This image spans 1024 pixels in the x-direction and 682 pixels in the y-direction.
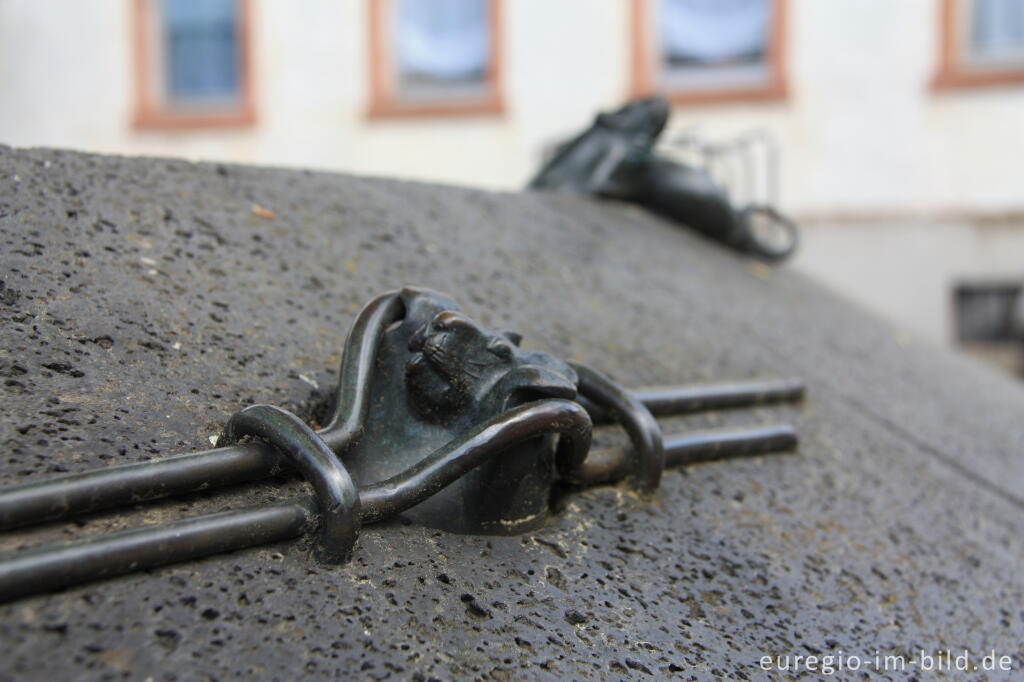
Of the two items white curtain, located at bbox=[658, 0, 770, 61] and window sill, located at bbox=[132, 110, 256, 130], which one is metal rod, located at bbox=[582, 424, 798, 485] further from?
window sill, located at bbox=[132, 110, 256, 130]

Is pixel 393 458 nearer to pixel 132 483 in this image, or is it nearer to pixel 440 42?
pixel 132 483

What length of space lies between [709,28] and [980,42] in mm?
1851

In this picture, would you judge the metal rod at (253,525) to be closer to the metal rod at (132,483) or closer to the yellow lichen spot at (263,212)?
the metal rod at (132,483)

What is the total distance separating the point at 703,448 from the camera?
1.35 metres

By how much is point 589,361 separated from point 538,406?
500 millimetres

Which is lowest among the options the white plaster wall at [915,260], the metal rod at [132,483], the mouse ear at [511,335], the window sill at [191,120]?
the white plaster wall at [915,260]

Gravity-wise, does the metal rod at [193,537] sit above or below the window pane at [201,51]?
below

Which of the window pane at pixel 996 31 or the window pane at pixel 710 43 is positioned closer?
the window pane at pixel 996 31

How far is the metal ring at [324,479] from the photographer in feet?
2.85

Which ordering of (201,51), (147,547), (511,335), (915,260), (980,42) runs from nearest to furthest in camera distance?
(147,547)
(511,335)
(915,260)
(980,42)
(201,51)

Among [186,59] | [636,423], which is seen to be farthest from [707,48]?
[636,423]

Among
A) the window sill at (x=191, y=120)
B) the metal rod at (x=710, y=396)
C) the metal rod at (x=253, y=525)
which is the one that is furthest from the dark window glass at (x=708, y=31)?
the metal rod at (x=253, y=525)

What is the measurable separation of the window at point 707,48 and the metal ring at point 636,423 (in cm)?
594

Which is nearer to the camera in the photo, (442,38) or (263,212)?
(263,212)
